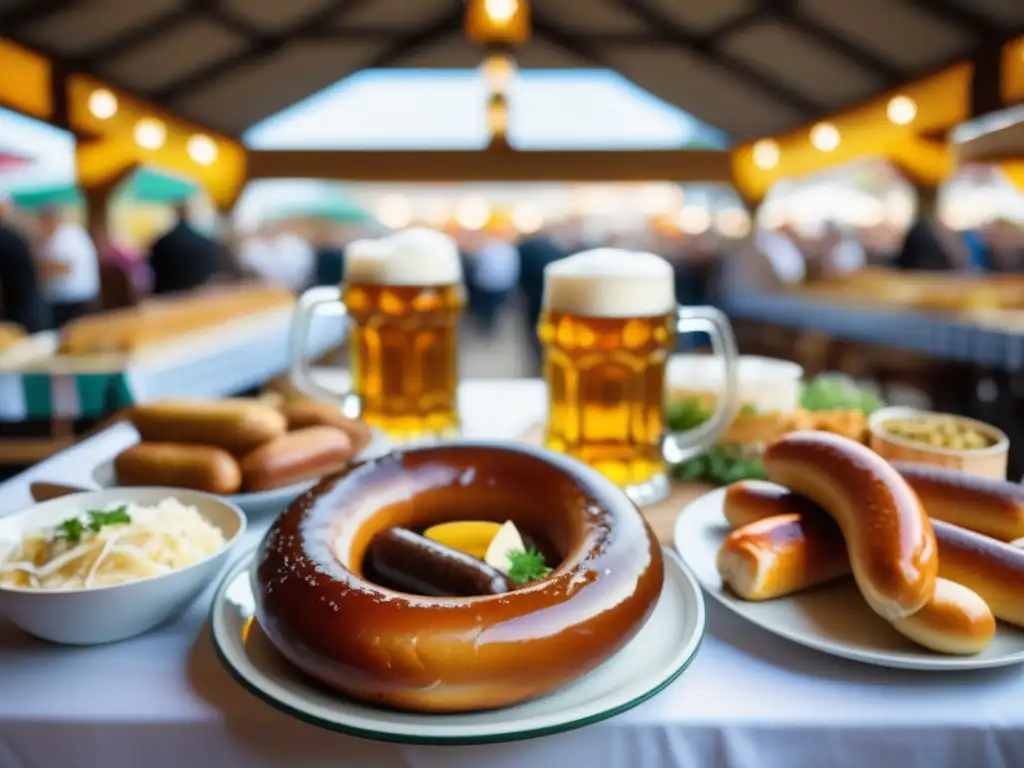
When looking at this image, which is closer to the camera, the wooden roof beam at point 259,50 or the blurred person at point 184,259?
the blurred person at point 184,259

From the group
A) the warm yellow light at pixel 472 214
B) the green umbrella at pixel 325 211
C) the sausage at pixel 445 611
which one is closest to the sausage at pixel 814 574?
the sausage at pixel 445 611

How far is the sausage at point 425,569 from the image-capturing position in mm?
688

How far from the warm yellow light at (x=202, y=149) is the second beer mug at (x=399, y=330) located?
31.6 feet

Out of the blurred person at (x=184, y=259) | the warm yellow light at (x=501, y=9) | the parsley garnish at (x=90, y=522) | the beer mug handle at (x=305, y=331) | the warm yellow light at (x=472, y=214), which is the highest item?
the warm yellow light at (x=501, y=9)

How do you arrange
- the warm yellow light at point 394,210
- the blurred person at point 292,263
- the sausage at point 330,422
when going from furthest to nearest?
the warm yellow light at point 394,210, the blurred person at point 292,263, the sausage at point 330,422

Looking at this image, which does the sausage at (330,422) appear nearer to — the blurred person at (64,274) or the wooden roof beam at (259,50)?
the blurred person at (64,274)

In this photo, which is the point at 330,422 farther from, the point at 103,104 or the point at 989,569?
the point at 103,104

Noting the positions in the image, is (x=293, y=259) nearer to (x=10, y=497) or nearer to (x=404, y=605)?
(x=10, y=497)

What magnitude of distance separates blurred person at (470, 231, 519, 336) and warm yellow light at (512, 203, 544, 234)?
3.40m

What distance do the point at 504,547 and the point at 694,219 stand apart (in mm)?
13386

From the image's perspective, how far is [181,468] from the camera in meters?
1.05

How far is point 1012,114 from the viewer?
7285mm

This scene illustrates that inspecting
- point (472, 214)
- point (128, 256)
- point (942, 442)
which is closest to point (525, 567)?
point (942, 442)

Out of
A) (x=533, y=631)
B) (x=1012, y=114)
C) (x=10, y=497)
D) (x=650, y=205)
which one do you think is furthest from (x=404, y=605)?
(x=650, y=205)
